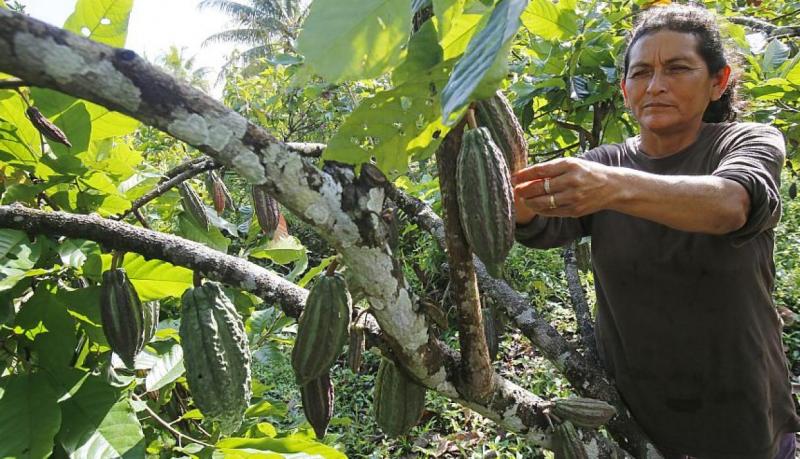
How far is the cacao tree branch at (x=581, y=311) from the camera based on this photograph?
1.81 m

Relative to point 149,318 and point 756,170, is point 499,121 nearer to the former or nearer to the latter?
point 756,170

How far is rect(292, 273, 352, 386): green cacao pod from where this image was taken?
946mm

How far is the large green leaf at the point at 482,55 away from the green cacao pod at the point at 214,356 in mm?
728

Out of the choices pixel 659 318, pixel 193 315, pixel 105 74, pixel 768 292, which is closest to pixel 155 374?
pixel 193 315

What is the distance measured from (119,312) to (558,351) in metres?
1.04

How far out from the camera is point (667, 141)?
65.2 inches

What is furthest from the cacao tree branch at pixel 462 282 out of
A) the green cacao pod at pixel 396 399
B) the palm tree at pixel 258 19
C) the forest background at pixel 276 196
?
the palm tree at pixel 258 19

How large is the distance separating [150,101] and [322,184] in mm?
230

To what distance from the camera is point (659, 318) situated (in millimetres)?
1535

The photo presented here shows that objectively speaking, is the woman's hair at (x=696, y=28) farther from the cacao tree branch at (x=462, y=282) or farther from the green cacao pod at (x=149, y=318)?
the green cacao pod at (x=149, y=318)

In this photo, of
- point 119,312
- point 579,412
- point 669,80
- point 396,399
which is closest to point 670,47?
point 669,80

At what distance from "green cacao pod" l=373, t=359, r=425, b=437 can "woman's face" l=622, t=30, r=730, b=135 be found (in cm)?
102

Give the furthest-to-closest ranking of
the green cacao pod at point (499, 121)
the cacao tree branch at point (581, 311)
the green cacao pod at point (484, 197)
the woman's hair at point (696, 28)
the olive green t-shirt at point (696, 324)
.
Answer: the cacao tree branch at point (581, 311), the woman's hair at point (696, 28), the olive green t-shirt at point (696, 324), the green cacao pod at point (499, 121), the green cacao pod at point (484, 197)

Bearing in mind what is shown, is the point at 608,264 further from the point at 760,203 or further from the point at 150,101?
the point at 150,101
